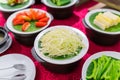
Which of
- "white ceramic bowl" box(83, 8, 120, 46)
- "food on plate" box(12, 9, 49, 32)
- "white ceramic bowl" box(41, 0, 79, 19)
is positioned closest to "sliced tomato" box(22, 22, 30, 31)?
"food on plate" box(12, 9, 49, 32)

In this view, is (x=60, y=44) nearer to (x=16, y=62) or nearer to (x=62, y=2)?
(x=16, y=62)

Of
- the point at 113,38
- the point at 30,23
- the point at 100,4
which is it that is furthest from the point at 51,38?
the point at 100,4

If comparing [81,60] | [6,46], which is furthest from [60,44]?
[6,46]

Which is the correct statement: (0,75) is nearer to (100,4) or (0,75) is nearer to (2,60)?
(2,60)

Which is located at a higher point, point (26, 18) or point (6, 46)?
point (26, 18)

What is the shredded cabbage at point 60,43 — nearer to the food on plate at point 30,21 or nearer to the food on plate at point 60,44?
the food on plate at point 60,44

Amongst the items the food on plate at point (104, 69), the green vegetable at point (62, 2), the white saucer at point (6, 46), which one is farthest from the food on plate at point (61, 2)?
the food on plate at point (104, 69)

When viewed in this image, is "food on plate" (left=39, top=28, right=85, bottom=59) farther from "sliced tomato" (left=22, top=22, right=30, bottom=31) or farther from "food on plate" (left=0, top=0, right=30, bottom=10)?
"food on plate" (left=0, top=0, right=30, bottom=10)
